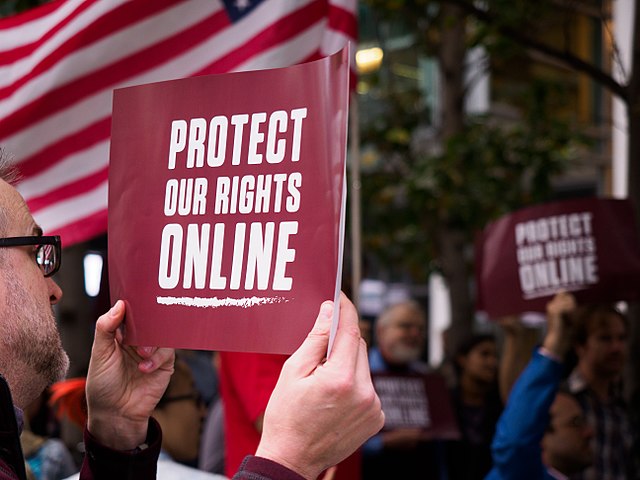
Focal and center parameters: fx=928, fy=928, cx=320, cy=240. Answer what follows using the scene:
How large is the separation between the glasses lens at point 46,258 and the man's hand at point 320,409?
2.19 feet

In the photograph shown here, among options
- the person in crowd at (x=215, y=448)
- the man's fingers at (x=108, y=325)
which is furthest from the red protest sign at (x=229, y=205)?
the person in crowd at (x=215, y=448)

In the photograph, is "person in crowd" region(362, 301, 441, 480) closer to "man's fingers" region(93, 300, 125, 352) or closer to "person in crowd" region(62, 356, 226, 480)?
"person in crowd" region(62, 356, 226, 480)

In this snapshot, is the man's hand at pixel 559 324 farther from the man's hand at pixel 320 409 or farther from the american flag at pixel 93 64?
the man's hand at pixel 320 409

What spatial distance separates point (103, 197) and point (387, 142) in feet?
17.3

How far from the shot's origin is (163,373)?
2.10 m

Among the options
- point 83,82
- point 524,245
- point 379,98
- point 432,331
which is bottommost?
point 432,331

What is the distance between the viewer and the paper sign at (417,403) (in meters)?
5.46

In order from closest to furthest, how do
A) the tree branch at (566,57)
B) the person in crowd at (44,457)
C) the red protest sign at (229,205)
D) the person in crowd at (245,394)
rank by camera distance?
the red protest sign at (229,205)
the person in crowd at (245,394)
the person in crowd at (44,457)
the tree branch at (566,57)

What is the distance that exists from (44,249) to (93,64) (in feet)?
6.30

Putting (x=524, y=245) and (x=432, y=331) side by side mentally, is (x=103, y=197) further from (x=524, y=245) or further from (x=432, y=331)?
(x=432, y=331)

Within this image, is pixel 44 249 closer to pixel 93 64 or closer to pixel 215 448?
pixel 93 64

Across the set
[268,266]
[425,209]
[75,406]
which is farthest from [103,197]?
[425,209]

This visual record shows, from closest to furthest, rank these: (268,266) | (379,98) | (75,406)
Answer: (268,266)
(75,406)
(379,98)

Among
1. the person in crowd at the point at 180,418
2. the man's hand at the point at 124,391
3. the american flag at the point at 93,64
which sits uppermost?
the american flag at the point at 93,64
